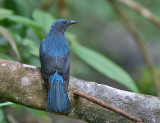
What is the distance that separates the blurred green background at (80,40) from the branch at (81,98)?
0.19 metres

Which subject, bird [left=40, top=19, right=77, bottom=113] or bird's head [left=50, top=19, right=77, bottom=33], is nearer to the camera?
bird [left=40, top=19, right=77, bottom=113]

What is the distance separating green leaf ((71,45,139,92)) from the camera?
376 cm

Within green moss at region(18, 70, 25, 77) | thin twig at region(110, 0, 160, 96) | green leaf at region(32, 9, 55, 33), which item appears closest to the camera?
green moss at region(18, 70, 25, 77)

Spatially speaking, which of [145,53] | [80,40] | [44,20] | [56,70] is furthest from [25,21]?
[80,40]

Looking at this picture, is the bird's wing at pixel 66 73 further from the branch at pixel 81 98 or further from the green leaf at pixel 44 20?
the green leaf at pixel 44 20

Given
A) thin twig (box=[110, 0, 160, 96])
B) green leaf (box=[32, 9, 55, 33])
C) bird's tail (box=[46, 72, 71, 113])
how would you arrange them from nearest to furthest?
bird's tail (box=[46, 72, 71, 113]) < green leaf (box=[32, 9, 55, 33]) < thin twig (box=[110, 0, 160, 96])

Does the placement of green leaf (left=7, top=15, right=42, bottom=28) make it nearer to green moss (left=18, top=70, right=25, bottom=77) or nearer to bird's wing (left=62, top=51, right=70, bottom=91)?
bird's wing (left=62, top=51, right=70, bottom=91)

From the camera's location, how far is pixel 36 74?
3.07 metres

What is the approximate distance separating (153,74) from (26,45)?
2339 millimetres

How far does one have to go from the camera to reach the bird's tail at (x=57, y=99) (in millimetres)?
2787

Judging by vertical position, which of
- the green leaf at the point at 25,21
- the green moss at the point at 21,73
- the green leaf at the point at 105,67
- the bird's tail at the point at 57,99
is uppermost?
the green leaf at the point at 25,21

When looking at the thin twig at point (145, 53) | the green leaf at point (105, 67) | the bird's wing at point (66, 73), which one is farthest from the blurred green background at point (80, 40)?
the bird's wing at point (66, 73)

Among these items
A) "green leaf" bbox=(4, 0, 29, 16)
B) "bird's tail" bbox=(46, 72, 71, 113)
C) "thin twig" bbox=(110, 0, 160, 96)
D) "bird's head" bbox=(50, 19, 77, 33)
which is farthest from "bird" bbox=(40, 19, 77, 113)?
"thin twig" bbox=(110, 0, 160, 96)

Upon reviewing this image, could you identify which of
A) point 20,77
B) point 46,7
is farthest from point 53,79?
point 46,7
